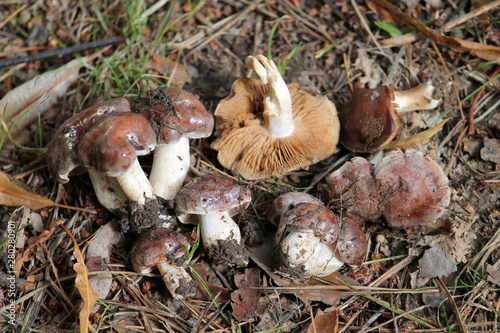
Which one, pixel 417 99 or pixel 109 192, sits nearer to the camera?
pixel 109 192

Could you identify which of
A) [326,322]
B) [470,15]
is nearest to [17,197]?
[326,322]

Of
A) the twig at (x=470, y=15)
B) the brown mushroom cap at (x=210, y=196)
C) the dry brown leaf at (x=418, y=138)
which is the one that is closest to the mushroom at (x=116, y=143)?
the brown mushroom cap at (x=210, y=196)

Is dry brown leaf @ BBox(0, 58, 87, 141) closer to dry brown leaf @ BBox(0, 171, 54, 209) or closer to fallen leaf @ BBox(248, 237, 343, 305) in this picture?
dry brown leaf @ BBox(0, 171, 54, 209)

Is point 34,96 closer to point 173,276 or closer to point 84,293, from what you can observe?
point 84,293

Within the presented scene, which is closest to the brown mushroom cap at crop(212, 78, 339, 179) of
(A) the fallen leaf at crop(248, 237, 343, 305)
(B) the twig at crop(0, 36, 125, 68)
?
(A) the fallen leaf at crop(248, 237, 343, 305)

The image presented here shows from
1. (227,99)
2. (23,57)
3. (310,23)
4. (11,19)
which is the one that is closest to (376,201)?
(227,99)
